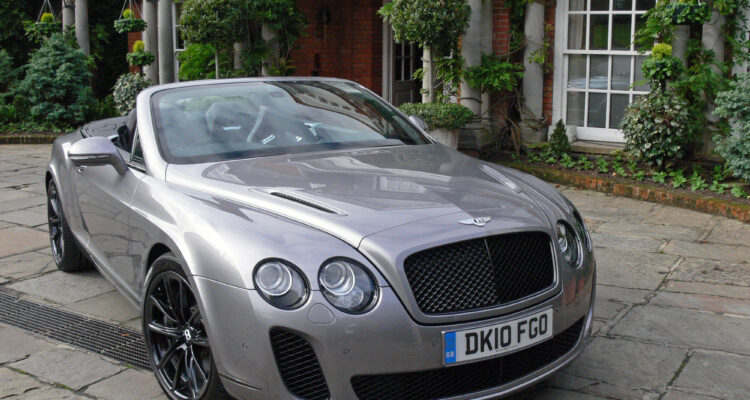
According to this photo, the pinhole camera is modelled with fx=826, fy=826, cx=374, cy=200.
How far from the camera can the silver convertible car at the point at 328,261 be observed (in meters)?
2.95

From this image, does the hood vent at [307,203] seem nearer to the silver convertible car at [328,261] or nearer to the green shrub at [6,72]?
the silver convertible car at [328,261]

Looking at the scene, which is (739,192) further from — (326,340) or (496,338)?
(326,340)

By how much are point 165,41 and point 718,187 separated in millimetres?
9425

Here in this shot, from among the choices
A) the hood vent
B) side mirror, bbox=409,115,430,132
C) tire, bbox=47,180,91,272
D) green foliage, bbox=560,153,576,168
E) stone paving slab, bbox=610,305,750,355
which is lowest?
stone paving slab, bbox=610,305,750,355

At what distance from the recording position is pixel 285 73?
12109 mm

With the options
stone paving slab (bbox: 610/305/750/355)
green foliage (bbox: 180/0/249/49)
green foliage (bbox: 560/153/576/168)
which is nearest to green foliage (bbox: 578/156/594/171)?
green foliage (bbox: 560/153/576/168)

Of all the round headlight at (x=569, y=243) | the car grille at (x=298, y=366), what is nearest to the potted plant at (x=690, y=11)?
the round headlight at (x=569, y=243)

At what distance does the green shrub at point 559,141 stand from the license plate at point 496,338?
634cm

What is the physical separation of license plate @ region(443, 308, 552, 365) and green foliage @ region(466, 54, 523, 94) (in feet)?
21.4

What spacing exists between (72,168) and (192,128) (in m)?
1.32

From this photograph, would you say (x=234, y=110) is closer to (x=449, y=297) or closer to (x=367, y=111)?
(x=367, y=111)

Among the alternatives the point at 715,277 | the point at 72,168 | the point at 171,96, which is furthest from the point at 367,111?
the point at 715,277

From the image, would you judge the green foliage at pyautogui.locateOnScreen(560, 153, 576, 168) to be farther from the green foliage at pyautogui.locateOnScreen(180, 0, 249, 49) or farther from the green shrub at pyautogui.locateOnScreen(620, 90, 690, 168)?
the green foliage at pyautogui.locateOnScreen(180, 0, 249, 49)

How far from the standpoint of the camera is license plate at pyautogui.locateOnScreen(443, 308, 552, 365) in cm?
301
